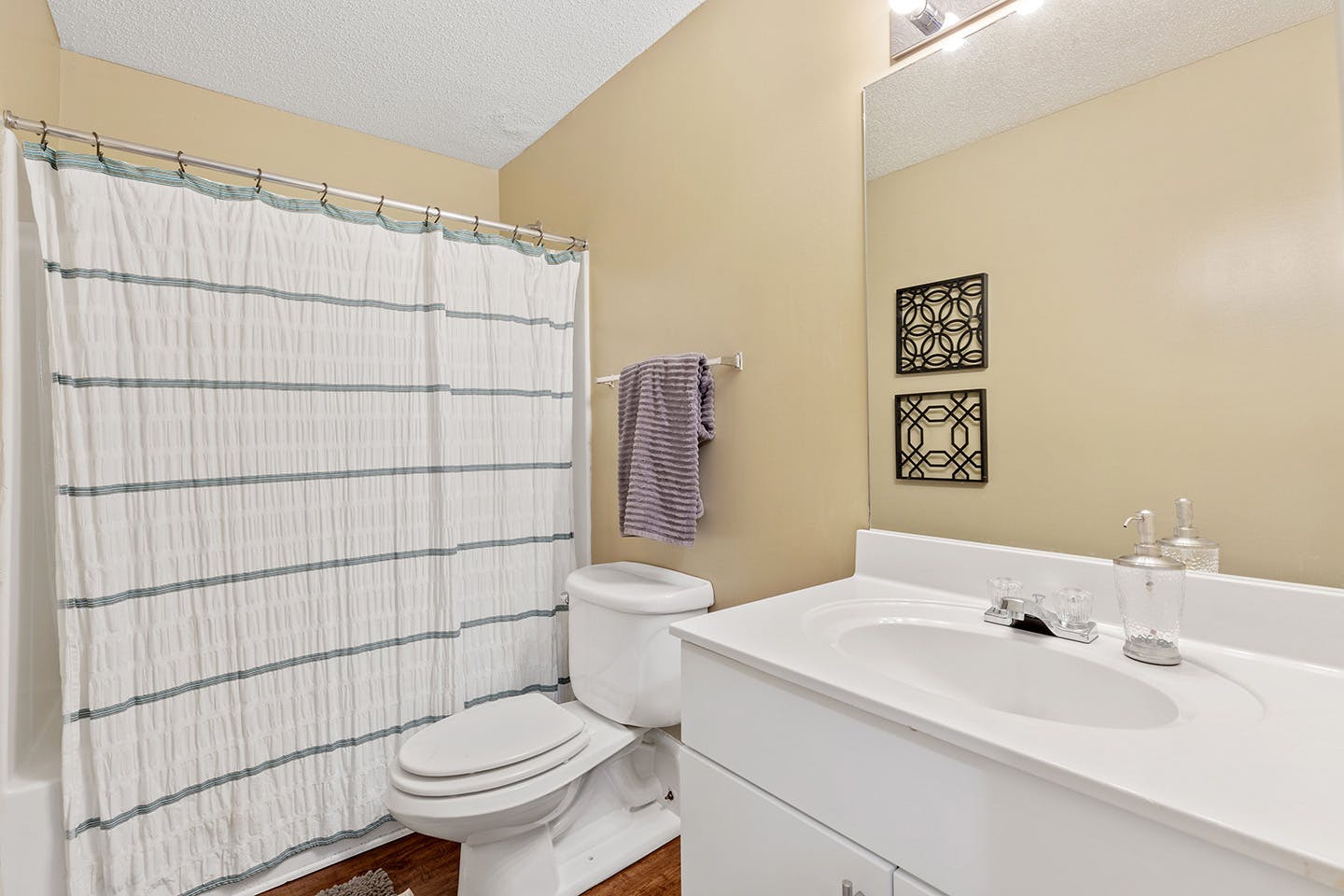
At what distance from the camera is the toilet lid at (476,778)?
1275mm

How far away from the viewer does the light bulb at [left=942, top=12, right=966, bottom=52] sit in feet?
3.77

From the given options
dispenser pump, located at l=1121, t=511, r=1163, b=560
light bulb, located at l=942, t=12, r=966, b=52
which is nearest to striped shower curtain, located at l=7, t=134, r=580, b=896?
light bulb, located at l=942, t=12, r=966, b=52

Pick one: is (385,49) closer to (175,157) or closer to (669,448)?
(175,157)

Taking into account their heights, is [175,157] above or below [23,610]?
above

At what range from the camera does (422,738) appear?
1450 millimetres

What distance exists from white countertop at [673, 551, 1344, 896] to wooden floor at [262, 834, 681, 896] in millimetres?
1006

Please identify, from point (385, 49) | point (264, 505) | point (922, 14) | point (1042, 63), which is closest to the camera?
point (1042, 63)

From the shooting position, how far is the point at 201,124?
2066 mm

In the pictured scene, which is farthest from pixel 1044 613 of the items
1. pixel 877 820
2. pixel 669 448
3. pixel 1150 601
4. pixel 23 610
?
pixel 23 610

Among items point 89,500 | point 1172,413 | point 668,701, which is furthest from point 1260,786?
point 89,500

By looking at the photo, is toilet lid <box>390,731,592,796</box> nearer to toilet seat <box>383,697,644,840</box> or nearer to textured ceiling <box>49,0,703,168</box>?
toilet seat <box>383,697,644,840</box>

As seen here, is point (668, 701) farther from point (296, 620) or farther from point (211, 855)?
point (211, 855)

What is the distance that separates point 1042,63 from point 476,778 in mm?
1797

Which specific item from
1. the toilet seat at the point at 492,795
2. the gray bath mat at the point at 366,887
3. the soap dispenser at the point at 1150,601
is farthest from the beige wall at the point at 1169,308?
the gray bath mat at the point at 366,887
